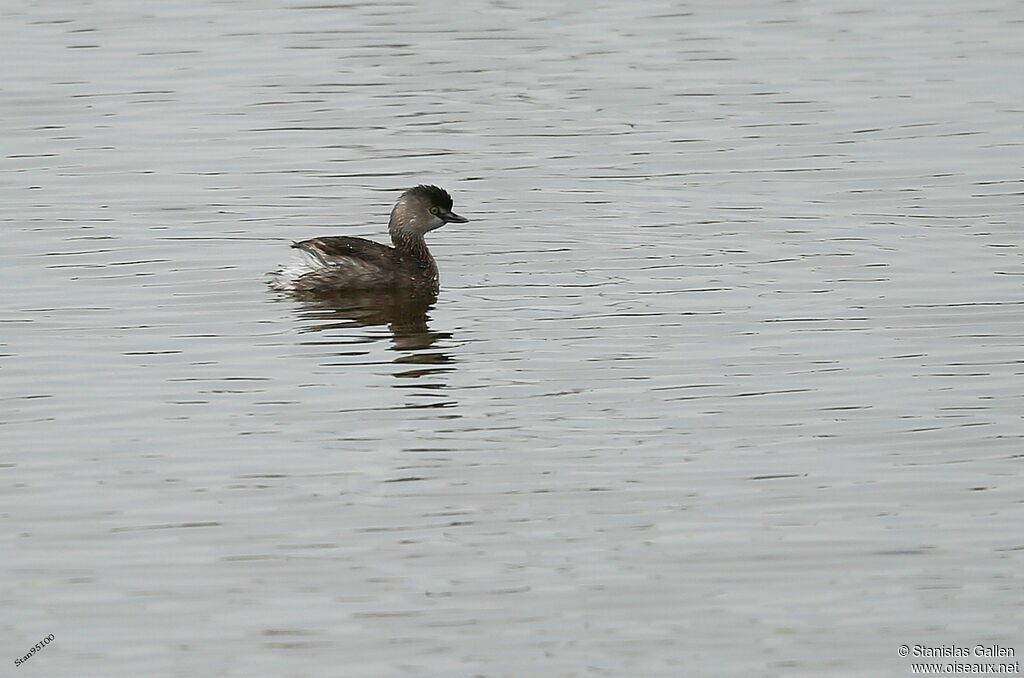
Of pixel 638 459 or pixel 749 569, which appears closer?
pixel 749 569

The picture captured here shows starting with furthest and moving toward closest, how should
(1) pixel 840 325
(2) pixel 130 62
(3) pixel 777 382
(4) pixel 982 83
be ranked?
(2) pixel 130 62 < (4) pixel 982 83 < (1) pixel 840 325 < (3) pixel 777 382

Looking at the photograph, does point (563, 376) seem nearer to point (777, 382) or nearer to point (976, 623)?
point (777, 382)

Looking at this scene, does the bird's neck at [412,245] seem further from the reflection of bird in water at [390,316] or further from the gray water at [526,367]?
the reflection of bird in water at [390,316]

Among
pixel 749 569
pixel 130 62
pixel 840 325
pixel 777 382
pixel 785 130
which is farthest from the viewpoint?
pixel 130 62

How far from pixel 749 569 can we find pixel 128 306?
611cm

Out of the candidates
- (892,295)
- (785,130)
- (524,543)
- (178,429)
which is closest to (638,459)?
(524,543)

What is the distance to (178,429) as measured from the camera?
10484 millimetres

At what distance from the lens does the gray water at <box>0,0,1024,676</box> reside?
805 centimetres

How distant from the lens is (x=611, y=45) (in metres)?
23.5

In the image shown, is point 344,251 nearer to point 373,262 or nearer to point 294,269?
point 373,262

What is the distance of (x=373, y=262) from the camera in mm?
14328

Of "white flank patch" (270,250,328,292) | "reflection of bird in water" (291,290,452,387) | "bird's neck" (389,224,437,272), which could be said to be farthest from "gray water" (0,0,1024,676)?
"bird's neck" (389,224,437,272)

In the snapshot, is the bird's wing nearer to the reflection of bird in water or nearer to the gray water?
the reflection of bird in water

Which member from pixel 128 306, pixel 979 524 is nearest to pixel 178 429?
pixel 128 306
